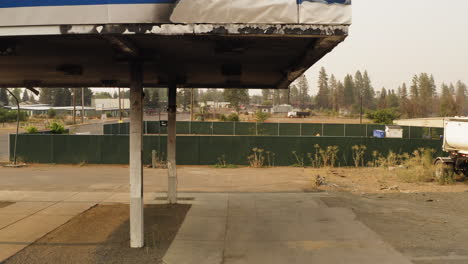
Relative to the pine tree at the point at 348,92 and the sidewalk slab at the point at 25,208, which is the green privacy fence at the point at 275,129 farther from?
the pine tree at the point at 348,92

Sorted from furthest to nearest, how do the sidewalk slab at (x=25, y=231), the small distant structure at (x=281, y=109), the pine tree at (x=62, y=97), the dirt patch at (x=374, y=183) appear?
the pine tree at (x=62, y=97) → the small distant structure at (x=281, y=109) → the dirt patch at (x=374, y=183) → the sidewalk slab at (x=25, y=231)

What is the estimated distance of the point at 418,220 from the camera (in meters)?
10.4

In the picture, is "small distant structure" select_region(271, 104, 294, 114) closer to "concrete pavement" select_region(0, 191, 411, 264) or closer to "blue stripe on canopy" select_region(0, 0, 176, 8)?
"concrete pavement" select_region(0, 191, 411, 264)

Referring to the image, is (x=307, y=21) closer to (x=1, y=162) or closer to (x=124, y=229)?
(x=124, y=229)

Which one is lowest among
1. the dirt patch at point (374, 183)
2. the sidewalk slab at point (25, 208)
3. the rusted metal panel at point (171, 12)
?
the sidewalk slab at point (25, 208)

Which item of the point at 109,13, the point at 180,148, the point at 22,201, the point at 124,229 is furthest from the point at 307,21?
the point at 180,148

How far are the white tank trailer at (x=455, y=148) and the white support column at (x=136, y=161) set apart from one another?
12875 mm

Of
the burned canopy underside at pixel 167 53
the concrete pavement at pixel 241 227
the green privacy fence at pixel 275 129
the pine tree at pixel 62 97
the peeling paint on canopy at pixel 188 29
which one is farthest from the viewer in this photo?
the pine tree at pixel 62 97

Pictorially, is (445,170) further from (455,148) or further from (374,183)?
(374,183)

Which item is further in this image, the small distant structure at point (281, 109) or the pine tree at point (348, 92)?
the pine tree at point (348, 92)

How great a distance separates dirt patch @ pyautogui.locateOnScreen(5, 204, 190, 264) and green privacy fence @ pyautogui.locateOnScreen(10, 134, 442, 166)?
10332 mm

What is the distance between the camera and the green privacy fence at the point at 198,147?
837 inches

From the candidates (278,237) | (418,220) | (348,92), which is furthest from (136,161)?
(348,92)

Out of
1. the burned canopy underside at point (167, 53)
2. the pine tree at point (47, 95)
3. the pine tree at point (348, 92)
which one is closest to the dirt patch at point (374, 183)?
the burned canopy underside at point (167, 53)
